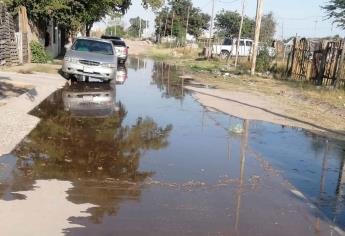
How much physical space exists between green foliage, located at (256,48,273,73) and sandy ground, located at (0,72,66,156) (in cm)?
1651

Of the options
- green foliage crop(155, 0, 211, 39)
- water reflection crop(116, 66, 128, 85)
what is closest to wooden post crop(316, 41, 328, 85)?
water reflection crop(116, 66, 128, 85)

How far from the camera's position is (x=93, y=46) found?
20344 millimetres

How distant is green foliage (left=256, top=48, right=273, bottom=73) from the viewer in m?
32.8

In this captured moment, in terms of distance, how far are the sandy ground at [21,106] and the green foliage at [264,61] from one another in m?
16.5

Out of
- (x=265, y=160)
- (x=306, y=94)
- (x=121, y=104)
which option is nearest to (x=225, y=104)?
(x=121, y=104)

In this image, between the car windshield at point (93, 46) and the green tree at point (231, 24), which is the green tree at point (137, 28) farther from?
the car windshield at point (93, 46)

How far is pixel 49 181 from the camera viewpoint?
21.9 feet

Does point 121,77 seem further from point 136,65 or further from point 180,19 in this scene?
point 180,19

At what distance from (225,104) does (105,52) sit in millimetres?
6318

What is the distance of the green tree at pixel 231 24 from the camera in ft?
274

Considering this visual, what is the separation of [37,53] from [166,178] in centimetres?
2129

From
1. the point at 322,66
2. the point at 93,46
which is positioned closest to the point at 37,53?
the point at 93,46

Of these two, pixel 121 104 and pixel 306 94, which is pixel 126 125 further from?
pixel 306 94

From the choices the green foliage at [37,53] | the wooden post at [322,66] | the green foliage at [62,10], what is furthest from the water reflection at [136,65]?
the wooden post at [322,66]
